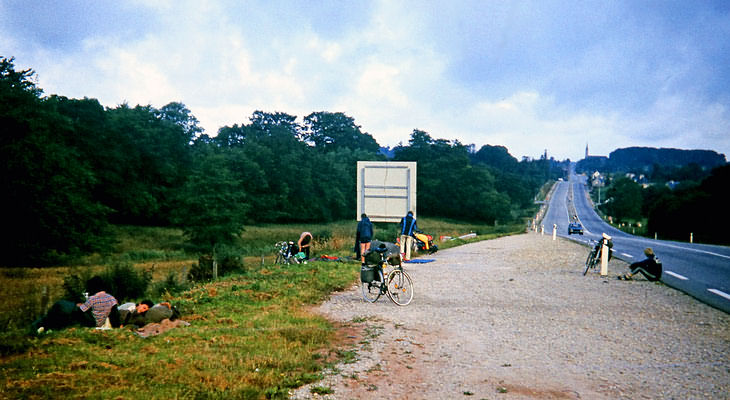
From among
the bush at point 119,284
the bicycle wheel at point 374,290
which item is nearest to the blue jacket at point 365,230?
the bicycle wheel at point 374,290

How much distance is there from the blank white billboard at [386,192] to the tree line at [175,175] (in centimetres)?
2502

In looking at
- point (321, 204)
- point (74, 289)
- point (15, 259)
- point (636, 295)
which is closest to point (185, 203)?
point (15, 259)

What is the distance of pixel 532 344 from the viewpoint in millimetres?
6898

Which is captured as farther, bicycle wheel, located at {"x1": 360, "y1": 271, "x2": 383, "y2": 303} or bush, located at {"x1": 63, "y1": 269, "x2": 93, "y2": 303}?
bush, located at {"x1": 63, "y1": 269, "x2": 93, "y2": 303}

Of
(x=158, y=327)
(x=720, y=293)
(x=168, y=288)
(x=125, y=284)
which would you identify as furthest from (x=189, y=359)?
(x=720, y=293)

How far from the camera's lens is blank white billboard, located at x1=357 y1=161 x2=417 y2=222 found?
2002 centimetres

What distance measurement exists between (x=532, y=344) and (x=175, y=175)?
6356cm

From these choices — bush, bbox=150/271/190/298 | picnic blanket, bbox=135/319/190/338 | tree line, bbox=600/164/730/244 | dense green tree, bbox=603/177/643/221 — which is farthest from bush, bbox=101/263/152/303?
dense green tree, bbox=603/177/643/221

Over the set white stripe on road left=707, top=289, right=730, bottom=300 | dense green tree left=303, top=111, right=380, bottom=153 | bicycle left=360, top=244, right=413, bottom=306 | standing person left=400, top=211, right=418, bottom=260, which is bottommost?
white stripe on road left=707, top=289, right=730, bottom=300

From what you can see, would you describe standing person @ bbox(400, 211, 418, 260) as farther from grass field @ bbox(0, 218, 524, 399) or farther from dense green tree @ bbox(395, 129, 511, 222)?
dense green tree @ bbox(395, 129, 511, 222)

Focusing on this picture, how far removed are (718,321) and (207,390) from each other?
881 centimetres

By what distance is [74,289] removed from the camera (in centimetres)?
1184

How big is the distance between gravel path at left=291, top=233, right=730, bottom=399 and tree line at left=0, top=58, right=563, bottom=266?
31009mm

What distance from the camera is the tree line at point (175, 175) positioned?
32500mm
